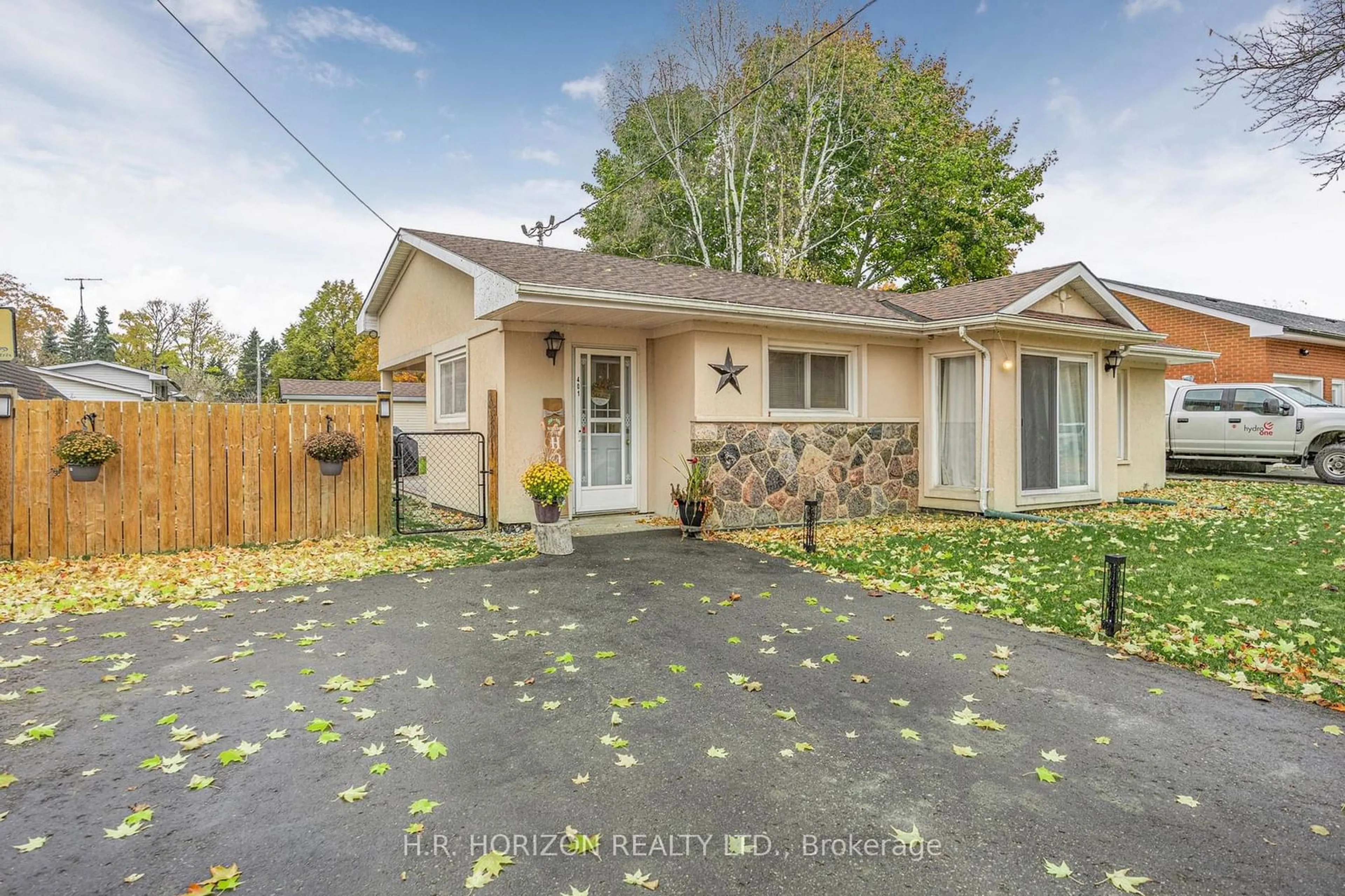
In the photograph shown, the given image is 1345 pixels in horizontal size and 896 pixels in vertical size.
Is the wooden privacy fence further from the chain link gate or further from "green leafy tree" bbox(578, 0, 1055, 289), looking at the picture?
"green leafy tree" bbox(578, 0, 1055, 289)

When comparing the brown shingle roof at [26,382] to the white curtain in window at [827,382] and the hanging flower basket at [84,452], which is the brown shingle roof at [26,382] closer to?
the hanging flower basket at [84,452]

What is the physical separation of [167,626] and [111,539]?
3.22 meters

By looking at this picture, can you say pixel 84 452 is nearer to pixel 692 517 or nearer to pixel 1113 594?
pixel 692 517

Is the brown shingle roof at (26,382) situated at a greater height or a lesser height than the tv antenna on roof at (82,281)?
lesser

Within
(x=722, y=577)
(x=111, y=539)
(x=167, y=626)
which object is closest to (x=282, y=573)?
(x=167, y=626)

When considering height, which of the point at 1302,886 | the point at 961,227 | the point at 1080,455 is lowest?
the point at 1302,886

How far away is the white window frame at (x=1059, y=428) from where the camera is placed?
31.6 feet

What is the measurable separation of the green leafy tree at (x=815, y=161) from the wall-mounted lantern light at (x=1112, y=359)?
11592 millimetres

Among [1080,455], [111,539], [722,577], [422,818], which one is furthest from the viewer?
[1080,455]

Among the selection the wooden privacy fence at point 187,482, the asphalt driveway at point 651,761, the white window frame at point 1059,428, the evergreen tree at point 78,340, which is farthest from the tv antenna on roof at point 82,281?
the white window frame at point 1059,428

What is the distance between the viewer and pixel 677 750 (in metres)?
Result: 2.95

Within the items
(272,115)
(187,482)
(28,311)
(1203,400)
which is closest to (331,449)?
(187,482)

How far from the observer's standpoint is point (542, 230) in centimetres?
2109

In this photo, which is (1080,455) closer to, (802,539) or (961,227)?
(802,539)
